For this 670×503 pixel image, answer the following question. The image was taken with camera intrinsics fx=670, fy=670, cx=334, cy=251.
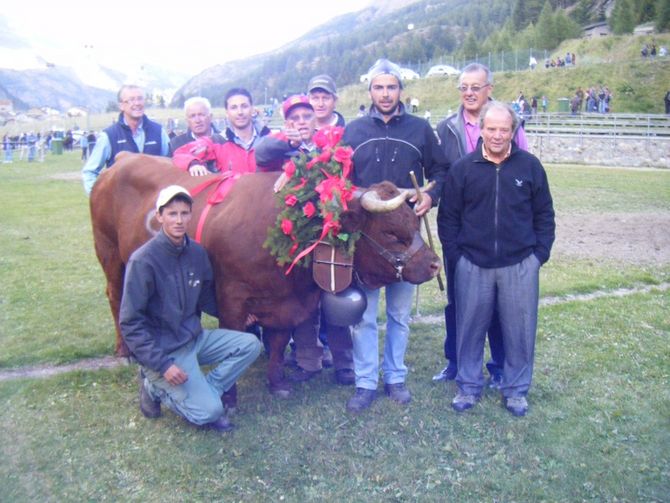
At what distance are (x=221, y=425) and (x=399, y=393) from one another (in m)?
1.52

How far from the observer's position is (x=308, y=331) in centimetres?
610

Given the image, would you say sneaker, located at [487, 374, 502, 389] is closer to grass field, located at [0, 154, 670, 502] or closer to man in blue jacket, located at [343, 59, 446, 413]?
grass field, located at [0, 154, 670, 502]

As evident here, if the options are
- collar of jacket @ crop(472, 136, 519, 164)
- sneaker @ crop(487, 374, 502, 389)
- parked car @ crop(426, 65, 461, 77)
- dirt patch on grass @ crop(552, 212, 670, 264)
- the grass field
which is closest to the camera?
the grass field

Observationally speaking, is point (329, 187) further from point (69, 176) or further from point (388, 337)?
point (69, 176)

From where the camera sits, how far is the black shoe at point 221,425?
5184mm

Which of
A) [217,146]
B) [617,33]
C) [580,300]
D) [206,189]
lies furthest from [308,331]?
[617,33]

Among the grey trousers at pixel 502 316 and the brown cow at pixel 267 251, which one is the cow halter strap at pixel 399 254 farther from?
the grey trousers at pixel 502 316

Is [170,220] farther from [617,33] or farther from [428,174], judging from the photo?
[617,33]

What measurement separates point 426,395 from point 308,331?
47.0 inches

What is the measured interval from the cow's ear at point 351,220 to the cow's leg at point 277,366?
120cm

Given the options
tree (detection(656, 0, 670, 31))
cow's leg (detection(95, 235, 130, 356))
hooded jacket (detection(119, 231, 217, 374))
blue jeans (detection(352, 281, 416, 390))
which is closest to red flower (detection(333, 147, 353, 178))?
blue jeans (detection(352, 281, 416, 390))

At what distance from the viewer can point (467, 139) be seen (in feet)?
19.2

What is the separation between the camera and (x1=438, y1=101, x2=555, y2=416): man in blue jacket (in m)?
5.27

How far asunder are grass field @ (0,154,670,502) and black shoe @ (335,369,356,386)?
128mm
